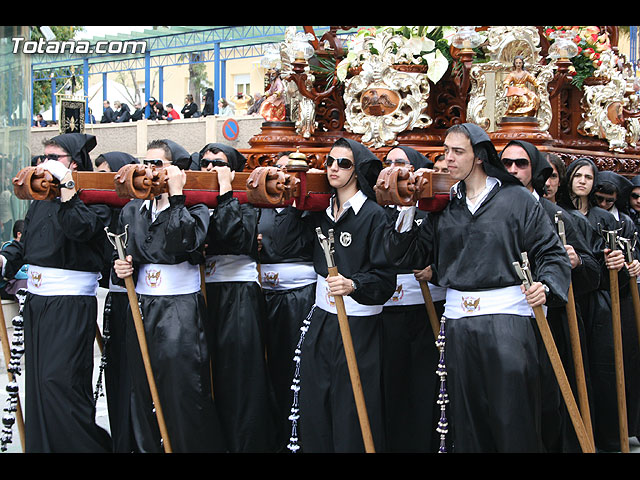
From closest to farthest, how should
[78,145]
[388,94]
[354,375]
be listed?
[354,375] → [78,145] → [388,94]

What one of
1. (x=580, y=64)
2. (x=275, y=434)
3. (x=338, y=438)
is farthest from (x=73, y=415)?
(x=580, y=64)

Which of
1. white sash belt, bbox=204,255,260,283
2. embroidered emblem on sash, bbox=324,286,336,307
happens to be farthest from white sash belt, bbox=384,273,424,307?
white sash belt, bbox=204,255,260,283

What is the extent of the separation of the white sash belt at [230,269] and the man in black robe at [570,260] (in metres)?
1.89

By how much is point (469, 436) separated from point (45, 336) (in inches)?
110

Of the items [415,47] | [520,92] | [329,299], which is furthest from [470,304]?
[415,47]

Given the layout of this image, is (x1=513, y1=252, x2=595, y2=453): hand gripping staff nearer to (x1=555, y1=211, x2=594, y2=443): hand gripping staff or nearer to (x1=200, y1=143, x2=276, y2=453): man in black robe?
(x1=555, y1=211, x2=594, y2=443): hand gripping staff

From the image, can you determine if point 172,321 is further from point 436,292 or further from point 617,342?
point 617,342

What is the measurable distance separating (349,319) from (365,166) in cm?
91

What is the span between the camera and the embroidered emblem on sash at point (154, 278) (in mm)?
5355

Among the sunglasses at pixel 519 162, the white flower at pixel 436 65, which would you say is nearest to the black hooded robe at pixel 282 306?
the sunglasses at pixel 519 162

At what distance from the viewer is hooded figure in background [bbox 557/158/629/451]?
6.16m

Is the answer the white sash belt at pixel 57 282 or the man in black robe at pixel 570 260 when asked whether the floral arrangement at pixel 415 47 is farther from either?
the white sash belt at pixel 57 282

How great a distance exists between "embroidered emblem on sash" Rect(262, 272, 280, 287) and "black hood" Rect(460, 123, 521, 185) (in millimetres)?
2092

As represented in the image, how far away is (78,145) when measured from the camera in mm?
5719
